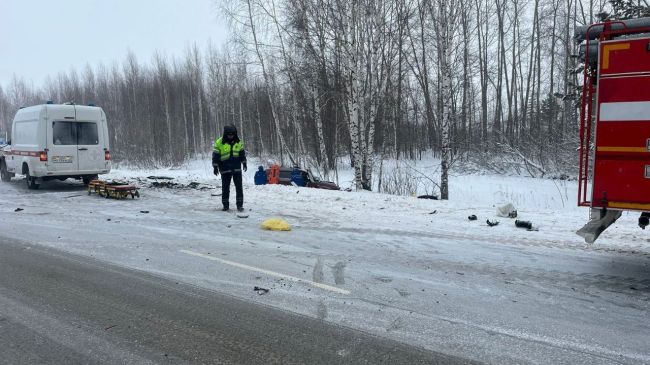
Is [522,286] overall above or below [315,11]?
below

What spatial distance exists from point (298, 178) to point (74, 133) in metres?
8.28

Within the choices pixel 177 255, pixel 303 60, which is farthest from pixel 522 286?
pixel 303 60

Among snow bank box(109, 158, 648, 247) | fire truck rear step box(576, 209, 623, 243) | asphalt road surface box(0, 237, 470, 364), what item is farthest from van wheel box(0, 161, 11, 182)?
fire truck rear step box(576, 209, 623, 243)

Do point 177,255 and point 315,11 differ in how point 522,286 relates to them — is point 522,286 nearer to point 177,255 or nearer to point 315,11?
point 177,255

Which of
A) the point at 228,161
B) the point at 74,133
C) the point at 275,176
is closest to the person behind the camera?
the point at 228,161

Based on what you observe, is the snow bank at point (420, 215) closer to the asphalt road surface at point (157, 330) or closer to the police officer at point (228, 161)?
the police officer at point (228, 161)

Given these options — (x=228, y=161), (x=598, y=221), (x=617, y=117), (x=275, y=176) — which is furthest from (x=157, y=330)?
(x=275, y=176)

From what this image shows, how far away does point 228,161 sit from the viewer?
11.0 metres

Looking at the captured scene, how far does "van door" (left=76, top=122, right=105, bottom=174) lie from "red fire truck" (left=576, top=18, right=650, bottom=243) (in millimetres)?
14521

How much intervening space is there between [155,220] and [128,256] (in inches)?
126

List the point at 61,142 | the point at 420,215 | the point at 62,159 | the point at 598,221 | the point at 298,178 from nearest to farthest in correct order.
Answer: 1. the point at 598,221
2. the point at 420,215
3. the point at 61,142
4. the point at 62,159
5. the point at 298,178

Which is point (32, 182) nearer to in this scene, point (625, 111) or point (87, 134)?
point (87, 134)

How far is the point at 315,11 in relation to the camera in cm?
1800

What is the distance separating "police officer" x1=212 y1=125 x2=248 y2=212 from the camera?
35.8 feet
